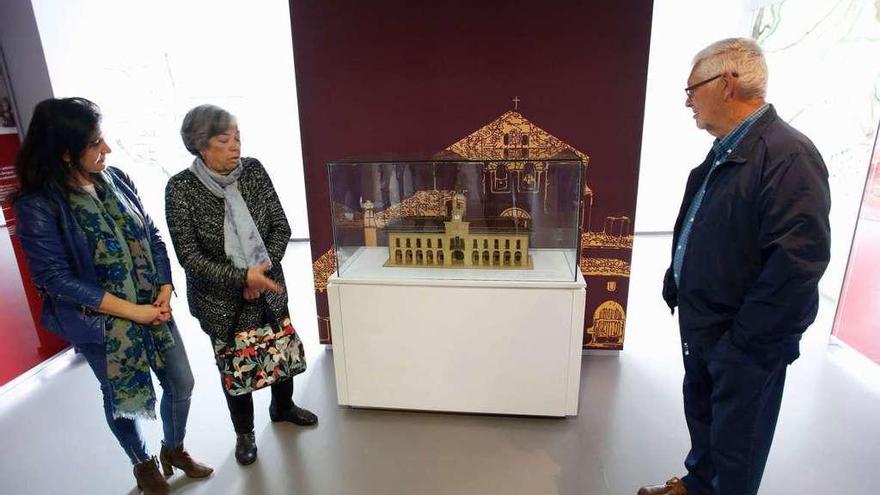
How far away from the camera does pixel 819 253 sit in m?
1.42

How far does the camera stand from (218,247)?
2.10 m

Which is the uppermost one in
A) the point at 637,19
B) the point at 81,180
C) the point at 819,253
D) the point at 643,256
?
the point at 637,19

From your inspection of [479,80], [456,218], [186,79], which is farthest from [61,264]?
[186,79]

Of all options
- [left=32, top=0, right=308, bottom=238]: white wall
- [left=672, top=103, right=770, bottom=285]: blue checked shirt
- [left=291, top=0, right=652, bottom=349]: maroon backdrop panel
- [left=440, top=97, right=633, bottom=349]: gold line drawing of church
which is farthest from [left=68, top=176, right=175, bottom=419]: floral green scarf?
[left=32, top=0, right=308, bottom=238]: white wall

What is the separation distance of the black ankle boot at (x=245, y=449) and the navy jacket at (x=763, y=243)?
2156mm

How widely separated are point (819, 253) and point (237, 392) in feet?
7.73

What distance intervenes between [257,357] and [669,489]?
195cm

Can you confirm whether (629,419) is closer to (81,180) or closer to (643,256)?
(81,180)

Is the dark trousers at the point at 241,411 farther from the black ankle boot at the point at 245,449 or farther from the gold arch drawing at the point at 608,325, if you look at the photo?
the gold arch drawing at the point at 608,325

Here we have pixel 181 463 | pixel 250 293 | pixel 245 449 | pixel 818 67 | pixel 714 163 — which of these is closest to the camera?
pixel 714 163

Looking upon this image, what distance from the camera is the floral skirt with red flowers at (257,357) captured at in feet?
7.34

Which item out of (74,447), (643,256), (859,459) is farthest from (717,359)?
(643,256)

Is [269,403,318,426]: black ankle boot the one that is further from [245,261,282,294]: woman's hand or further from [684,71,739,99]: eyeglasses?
[684,71,739,99]: eyeglasses

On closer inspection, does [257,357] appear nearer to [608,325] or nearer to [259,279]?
[259,279]
